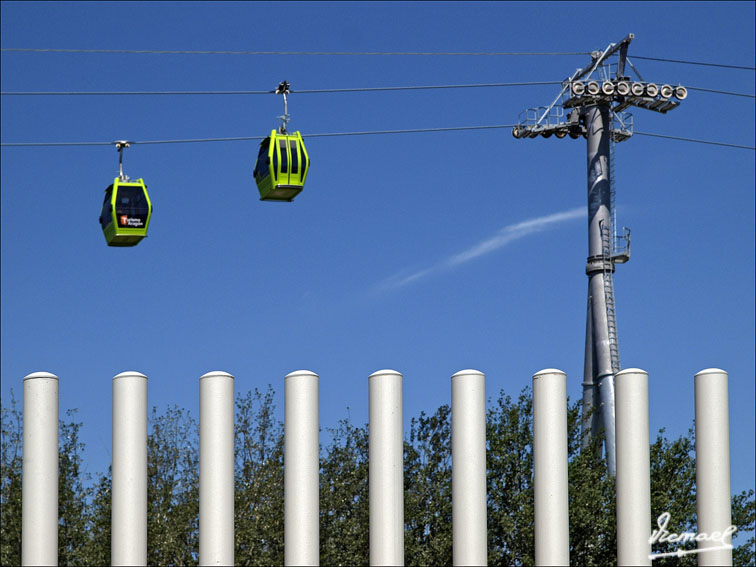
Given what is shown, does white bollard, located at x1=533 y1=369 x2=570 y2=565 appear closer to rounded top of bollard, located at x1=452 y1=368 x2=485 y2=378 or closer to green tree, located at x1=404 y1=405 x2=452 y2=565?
rounded top of bollard, located at x1=452 y1=368 x2=485 y2=378

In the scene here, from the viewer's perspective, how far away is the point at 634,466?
1016 inches

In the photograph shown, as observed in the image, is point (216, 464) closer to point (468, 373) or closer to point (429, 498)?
point (468, 373)

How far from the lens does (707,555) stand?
26.4m

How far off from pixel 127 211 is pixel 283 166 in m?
5.31

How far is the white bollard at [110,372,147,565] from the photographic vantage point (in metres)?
25.2

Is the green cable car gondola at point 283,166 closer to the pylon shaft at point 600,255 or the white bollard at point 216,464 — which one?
the white bollard at point 216,464

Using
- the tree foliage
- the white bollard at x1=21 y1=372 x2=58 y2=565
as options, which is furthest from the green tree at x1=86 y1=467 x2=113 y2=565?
the white bollard at x1=21 y1=372 x2=58 y2=565

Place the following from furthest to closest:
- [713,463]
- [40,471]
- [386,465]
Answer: [713,463] → [386,465] → [40,471]

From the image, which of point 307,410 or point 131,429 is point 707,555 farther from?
point 131,429

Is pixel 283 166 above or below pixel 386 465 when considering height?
above

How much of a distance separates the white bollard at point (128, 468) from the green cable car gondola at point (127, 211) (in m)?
17.4

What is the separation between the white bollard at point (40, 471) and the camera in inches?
999

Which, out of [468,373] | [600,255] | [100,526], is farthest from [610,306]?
[468,373]

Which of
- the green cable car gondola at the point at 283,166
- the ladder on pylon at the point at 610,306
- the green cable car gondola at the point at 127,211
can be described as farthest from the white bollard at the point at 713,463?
the ladder on pylon at the point at 610,306
